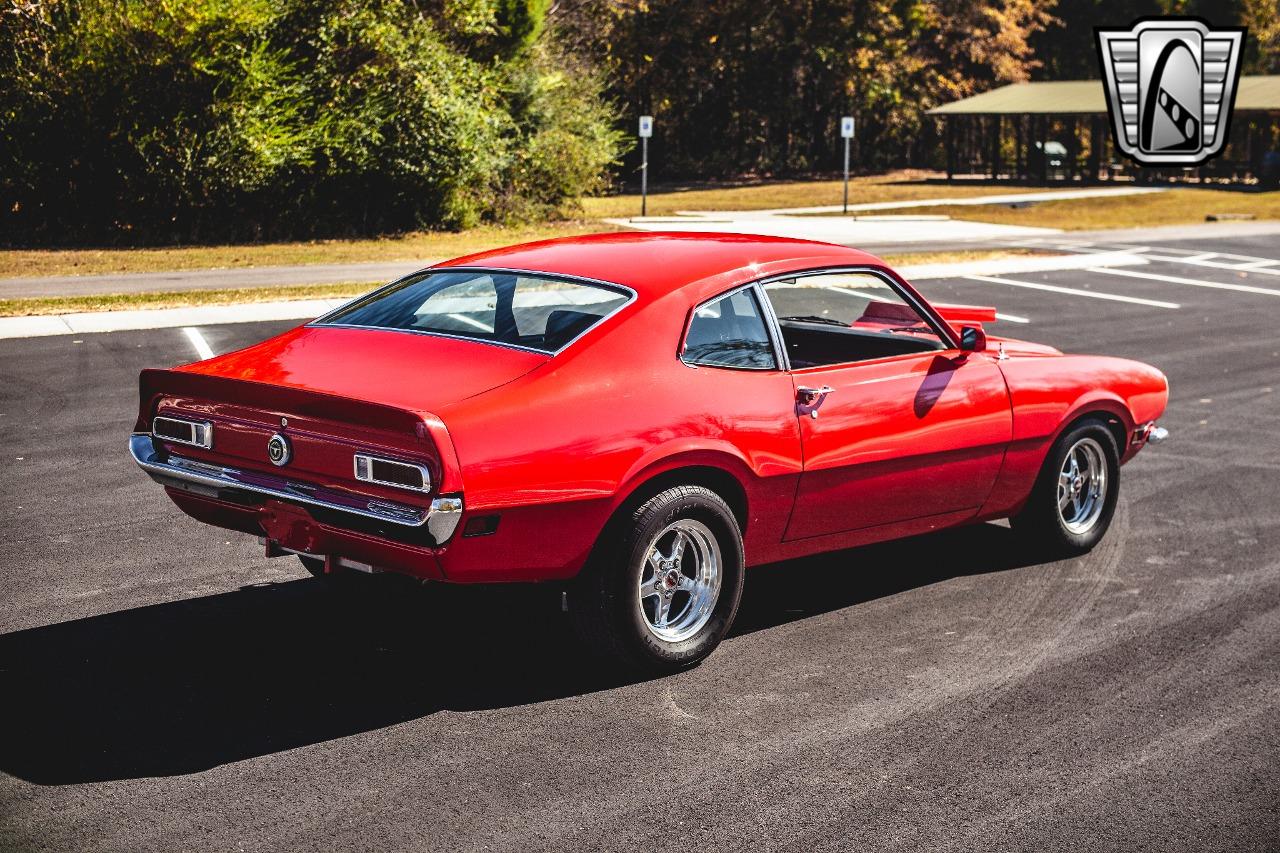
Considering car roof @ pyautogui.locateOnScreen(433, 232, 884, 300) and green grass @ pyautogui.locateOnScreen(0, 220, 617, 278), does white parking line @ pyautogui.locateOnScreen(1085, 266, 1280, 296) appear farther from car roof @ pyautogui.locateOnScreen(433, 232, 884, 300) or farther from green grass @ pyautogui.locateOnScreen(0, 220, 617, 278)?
car roof @ pyautogui.locateOnScreen(433, 232, 884, 300)

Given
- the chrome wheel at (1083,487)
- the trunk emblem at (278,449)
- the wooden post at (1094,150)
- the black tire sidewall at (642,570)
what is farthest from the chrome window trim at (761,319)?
the wooden post at (1094,150)

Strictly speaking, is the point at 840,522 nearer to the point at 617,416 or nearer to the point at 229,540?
the point at 617,416

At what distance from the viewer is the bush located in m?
25.1

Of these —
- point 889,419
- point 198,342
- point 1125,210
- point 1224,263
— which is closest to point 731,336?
point 889,419

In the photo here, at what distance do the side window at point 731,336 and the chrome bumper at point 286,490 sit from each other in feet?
4.17

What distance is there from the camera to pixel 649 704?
17.6ft

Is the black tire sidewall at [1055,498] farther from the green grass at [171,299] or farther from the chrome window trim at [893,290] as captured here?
the green grass at [171,299]

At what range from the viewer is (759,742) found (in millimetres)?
5023

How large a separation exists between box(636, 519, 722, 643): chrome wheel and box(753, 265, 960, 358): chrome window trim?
84 centimetres

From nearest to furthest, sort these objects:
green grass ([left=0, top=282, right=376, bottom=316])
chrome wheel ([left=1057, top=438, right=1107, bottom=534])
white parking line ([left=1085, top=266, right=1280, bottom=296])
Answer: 1. chrome wheel ([left=1057, top=438, right=1107, bottom=534])
2. green grass ([left=0, top=282, right=376, bottom=316])
3. white parking line ([left=1085, top=266, right=1280, bottom=296])

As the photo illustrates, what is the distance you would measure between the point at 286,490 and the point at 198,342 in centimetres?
965

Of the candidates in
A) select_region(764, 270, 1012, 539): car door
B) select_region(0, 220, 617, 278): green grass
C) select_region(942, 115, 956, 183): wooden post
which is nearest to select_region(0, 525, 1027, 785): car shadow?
select_region(764, 270, 1012, 539): car door

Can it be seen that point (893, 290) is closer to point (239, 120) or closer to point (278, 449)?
point (278, 449)

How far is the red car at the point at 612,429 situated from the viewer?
5.10 metres
